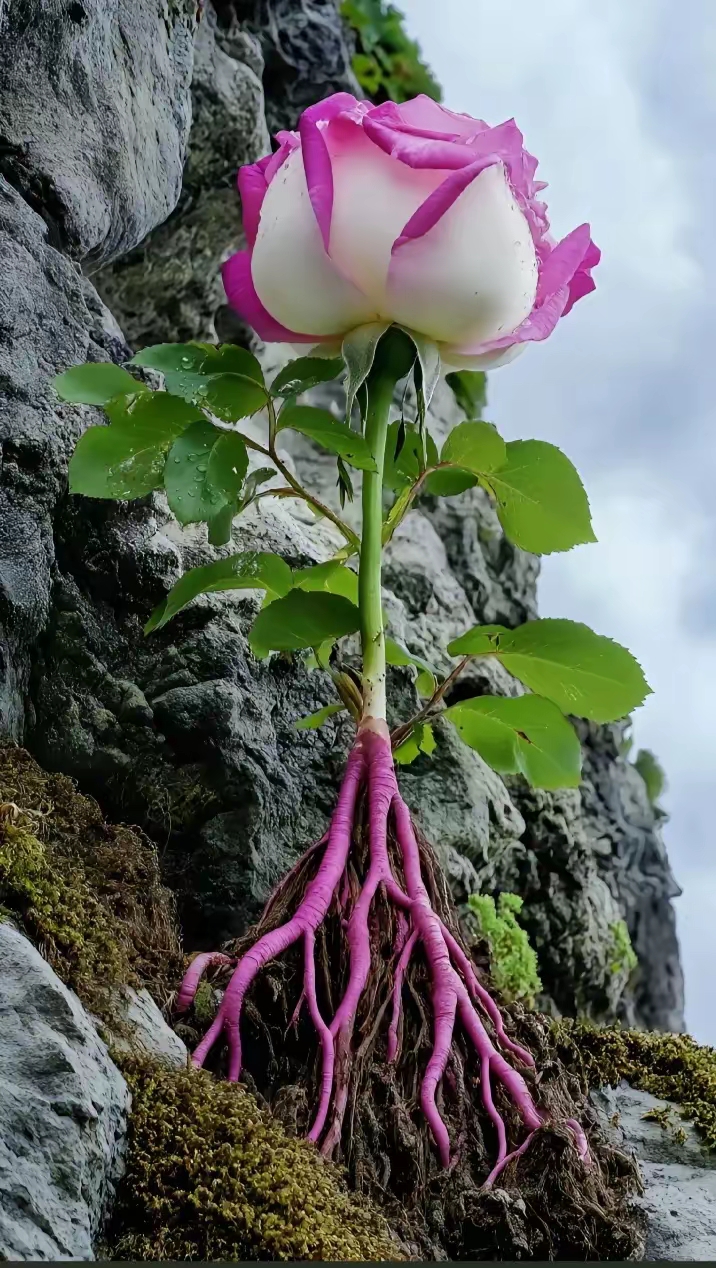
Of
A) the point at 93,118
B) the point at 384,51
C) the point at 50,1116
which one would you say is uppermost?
the point at 384,51

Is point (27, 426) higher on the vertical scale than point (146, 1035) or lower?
higher

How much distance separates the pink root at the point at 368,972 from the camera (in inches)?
26.0

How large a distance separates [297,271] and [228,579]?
0.27 metres

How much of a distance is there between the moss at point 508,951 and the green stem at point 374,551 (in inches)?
19.2

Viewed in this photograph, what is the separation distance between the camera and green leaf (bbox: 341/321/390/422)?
824 millimetres

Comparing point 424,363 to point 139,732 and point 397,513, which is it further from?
point 139,732

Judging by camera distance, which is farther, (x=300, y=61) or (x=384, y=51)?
(x=384, y=51)

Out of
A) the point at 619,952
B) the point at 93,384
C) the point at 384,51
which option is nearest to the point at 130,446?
the point at 93,384

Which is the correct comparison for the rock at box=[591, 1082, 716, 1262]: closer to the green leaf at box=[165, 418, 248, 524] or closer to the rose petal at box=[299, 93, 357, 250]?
the green leaf at box=[165, 418, 248, 524]

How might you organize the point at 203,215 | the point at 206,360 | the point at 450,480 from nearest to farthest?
the point at 206,360 → the point at 450,480 → the point at 203,215

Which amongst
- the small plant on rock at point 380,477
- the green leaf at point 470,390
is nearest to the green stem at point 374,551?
the small plant on rock at point 380,477

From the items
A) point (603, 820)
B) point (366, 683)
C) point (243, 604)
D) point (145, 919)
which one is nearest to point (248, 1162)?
point (145, 919)

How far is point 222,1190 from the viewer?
0.51 m

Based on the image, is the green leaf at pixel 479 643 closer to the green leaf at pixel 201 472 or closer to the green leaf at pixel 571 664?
the green leaf at pixel 571 664
